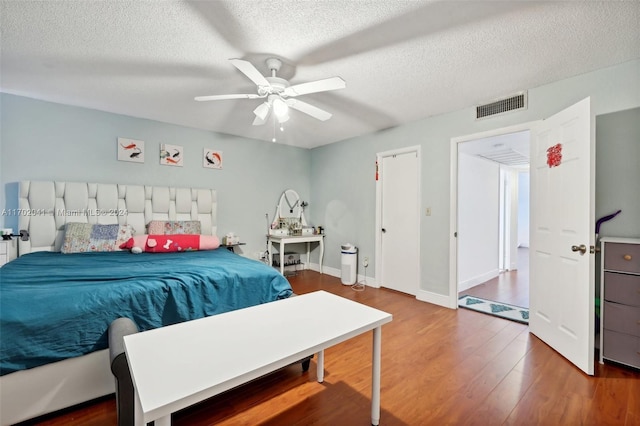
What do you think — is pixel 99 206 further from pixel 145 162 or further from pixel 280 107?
pixel 280 107

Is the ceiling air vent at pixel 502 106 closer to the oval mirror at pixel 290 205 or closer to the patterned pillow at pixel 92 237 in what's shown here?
the oval mirror at pixel 290 205

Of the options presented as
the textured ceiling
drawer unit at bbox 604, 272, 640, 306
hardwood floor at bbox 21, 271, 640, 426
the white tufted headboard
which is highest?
the textured ceiling

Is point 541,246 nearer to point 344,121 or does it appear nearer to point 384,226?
point 384,226

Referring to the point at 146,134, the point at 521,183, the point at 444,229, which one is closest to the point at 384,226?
the point at 444,229

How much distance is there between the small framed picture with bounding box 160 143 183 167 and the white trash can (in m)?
2.85

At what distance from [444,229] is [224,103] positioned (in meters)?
3.06

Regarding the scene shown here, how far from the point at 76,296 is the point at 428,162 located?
370 cm

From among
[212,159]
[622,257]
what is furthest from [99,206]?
[622,257]

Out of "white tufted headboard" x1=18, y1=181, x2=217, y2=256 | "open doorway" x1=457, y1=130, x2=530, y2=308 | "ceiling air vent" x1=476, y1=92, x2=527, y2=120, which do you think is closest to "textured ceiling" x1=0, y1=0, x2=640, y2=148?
"ceiling air vent" x1=476, y1=92, x2=527, y2=120

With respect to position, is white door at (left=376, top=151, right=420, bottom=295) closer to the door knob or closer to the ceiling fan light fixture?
the door knob

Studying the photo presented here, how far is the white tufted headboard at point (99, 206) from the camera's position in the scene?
2.98 m

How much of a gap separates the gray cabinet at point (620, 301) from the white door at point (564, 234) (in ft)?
0.78

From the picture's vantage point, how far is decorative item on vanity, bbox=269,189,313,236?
4879mm

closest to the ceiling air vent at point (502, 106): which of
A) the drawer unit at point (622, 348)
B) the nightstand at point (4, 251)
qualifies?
the drawer unit at point (622, 348)
